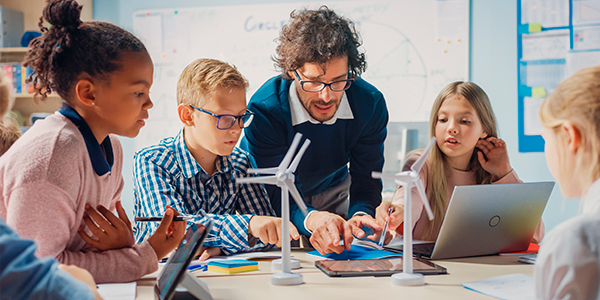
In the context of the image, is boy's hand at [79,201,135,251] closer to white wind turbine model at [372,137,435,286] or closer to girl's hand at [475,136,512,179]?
white wind turbine model at [372,137,435,286]

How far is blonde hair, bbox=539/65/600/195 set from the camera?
78 cm

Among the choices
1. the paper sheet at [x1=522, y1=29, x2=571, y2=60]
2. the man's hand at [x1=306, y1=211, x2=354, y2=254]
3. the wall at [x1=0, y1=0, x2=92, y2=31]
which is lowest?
the man's hand at [x1=306, y1=211, x2=354, y2=254]

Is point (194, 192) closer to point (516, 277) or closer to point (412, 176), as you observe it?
point (412, 176)

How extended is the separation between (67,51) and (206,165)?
67cm

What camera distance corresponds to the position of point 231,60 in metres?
3.74

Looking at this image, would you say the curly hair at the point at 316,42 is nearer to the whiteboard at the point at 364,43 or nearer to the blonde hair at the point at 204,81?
the blonde hair at the point at 204,81

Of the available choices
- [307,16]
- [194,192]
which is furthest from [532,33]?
[194,192]

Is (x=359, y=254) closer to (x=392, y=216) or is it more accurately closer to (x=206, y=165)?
(x=392, y=216)

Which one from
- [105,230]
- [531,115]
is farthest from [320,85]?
[531,115]

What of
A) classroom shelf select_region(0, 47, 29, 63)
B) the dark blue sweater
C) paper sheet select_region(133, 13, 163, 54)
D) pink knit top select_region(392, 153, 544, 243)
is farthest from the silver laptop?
classroom shelf select_region(0, 47, 29, 63)

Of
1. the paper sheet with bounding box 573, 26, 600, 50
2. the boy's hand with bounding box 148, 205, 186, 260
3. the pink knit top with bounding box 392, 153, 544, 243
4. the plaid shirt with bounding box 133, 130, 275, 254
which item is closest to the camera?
the boy's hand with bounding box 148, 205, 186, 260

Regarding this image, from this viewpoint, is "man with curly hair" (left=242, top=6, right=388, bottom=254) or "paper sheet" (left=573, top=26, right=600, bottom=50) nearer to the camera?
"man with curly hair" (left=242, top=6, right=388, bottom=254)

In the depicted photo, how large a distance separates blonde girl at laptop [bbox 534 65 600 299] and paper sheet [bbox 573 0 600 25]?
290 cm

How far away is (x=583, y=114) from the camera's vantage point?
79 cm
